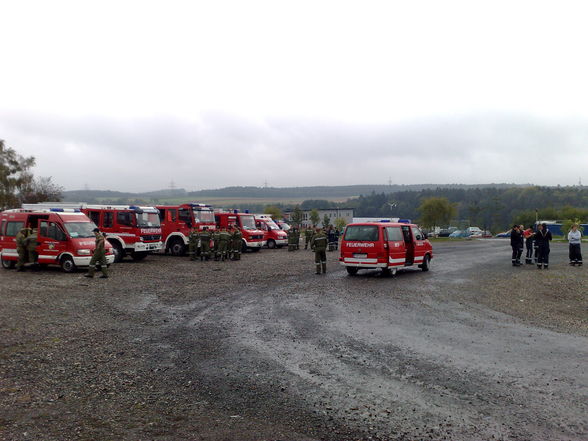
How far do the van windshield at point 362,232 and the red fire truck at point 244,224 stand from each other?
13066 mm

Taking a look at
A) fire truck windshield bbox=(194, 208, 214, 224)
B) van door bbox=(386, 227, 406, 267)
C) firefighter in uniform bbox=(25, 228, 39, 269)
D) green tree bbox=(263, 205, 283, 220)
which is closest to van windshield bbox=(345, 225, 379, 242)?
van door bbox=(386, 227, 406, 267)

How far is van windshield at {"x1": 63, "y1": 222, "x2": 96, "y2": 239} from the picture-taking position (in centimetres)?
1792

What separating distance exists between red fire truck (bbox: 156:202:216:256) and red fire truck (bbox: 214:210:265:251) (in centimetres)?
328

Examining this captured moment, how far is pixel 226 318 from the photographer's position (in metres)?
10.3

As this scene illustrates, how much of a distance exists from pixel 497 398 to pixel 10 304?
10667 mm

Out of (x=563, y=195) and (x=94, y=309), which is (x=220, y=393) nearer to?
(x=94, y=309)

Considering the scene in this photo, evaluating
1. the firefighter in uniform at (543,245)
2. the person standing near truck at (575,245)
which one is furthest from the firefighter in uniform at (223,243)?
the person standing near truck at (575,245)

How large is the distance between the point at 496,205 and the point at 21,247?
106 meters

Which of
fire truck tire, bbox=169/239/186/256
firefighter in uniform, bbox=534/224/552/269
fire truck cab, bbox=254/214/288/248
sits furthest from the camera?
fire truck cab, bbox=254/214/288/248

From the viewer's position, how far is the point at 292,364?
701cm

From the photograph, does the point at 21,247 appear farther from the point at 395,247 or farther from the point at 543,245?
the point at 543,245

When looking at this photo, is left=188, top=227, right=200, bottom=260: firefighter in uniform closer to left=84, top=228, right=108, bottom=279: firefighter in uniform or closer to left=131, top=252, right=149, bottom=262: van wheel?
left=131, top=252, right=149, bottom=262: van wheel

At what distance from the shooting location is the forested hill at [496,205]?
103938 millimetres

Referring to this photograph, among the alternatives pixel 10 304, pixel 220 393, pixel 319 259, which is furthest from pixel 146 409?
pixel 319 259
